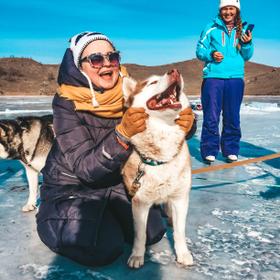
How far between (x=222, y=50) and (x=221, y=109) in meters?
0.77

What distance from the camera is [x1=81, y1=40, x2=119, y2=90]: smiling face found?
2.42 meters

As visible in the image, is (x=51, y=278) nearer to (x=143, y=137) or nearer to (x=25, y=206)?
(x=143, y=137)

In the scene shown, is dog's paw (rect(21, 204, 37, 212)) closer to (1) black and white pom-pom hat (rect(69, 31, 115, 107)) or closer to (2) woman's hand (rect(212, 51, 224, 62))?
(1) black and white pom-pom hat (rect(69, 31, 115, 107))

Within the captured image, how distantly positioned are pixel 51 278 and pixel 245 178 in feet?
8.71

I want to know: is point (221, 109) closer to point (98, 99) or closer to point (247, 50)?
point (247, 50)

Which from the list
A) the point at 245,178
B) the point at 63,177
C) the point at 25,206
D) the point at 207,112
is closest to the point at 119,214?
the point at 63,177

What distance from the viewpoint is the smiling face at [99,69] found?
2.42 m

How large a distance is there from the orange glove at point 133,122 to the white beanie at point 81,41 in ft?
2.33

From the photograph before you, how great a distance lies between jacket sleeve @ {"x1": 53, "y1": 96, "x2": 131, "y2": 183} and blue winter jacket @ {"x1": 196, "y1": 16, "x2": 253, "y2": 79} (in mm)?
2737

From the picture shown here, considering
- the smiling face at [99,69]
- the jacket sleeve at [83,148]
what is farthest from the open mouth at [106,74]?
the jacket sleeve at [83,148]

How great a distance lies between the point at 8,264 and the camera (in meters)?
2.06

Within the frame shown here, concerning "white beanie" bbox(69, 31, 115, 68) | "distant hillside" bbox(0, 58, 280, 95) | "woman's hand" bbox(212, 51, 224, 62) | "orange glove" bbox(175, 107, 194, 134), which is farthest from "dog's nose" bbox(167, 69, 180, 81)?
"distant hillside" bbox(0, 58, 280, 95)

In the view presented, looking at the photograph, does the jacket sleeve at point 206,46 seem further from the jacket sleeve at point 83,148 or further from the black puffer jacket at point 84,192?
the jacket sleeve at point 83,148

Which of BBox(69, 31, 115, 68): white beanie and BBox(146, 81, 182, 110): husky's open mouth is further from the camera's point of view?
BBox(69, 31, 115, 68): white beanie
